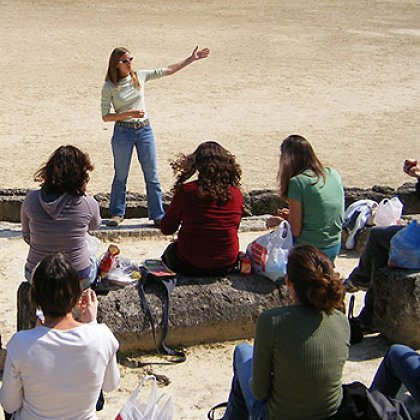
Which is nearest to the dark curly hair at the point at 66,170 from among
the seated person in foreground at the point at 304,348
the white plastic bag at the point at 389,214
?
the seated person in foreground at the point at 304,348

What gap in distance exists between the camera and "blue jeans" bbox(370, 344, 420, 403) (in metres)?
5.39

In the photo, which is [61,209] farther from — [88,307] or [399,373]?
[399,373]

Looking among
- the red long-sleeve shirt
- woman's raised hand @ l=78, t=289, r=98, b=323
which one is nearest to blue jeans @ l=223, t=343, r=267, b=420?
woman's raised hand @ l=78, t=289, r=98, b=323

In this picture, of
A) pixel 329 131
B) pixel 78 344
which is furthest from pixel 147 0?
pixel 78 344

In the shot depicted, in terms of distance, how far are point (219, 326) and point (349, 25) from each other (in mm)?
20050

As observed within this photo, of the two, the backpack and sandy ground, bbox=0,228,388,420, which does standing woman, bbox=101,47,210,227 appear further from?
sandy ground, bbox=0,228,388,420

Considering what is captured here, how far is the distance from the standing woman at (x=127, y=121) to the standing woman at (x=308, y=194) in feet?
8.83

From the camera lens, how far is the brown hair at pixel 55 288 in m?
4.73

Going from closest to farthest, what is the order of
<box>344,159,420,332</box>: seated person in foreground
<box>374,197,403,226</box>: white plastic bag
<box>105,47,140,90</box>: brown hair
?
1. <box>344,159,420,332</box>: seated person in foreground
2. <box>374,197,403,226</box>: white plastic bag
3. <box>105,47,140,90</box>: brown hair

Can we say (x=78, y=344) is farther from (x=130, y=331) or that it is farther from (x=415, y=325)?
(x=415, y=325)

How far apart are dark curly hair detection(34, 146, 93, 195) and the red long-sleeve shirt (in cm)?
83

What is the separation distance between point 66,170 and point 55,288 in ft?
6.40

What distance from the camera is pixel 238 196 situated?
23.6ft

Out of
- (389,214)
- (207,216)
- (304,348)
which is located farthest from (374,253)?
(304,348)
